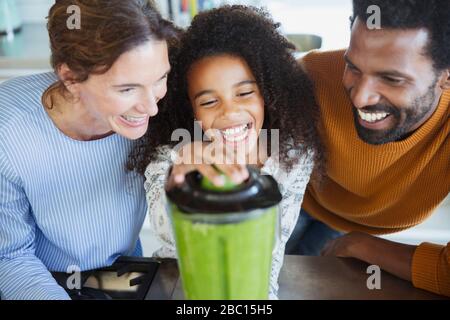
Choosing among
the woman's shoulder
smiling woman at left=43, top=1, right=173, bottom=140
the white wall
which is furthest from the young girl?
the white wall

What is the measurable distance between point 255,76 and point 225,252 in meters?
0.59

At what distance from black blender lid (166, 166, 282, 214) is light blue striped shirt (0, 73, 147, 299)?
1.60ft

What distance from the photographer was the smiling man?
0.93m

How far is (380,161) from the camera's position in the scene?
1.18 metres

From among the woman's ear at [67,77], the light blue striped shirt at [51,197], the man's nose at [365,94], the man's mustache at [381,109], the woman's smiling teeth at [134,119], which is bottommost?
the light blue striped shirt at [51,197]

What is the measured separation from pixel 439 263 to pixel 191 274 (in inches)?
23.0

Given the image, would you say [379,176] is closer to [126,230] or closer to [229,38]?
[229,38]

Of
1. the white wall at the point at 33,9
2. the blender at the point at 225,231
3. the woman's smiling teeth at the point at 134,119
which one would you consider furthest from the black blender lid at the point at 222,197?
the white wall at the point at 33,9

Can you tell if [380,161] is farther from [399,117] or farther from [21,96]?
[21,96]

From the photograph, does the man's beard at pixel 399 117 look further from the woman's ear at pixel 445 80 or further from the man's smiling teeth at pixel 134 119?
the man's smiling teeth at pixel 134 119

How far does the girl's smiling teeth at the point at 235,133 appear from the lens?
3.29 feet

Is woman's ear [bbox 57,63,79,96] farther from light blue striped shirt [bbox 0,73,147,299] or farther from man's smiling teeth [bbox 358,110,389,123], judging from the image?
man's smiling teeth [bbox 358,110,389,123]

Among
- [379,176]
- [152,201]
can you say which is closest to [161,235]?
[152,201]

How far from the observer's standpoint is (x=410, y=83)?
98 cm
